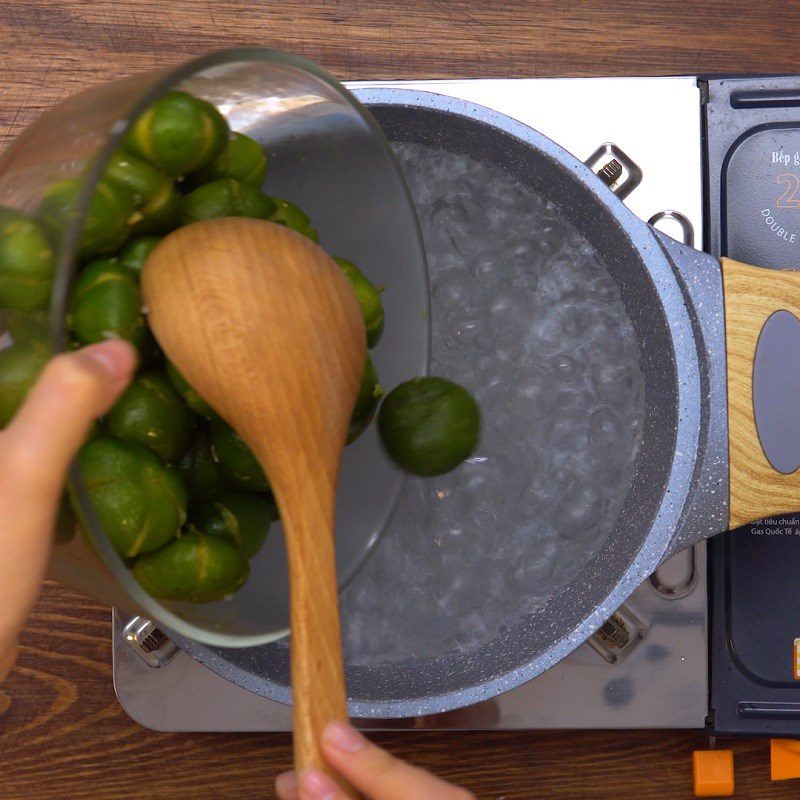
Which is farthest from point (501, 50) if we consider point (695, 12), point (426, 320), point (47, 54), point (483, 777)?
point (483, 777)

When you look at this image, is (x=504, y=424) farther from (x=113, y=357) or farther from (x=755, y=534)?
(x=113, y=357)

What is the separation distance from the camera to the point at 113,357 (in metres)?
0.49

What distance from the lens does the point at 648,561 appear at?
0.70 metres

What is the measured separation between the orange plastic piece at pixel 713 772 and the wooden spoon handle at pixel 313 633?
20.6 inches

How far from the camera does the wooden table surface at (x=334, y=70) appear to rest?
3.06ft

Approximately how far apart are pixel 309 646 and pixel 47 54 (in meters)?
0.76

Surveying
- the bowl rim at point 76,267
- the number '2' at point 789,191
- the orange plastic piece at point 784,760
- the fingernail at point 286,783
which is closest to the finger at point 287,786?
the fingernail at point 286,783

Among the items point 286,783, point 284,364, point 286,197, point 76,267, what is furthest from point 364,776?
point 286,197

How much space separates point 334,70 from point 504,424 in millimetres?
435

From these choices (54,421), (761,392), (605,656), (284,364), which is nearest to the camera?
(54,421)

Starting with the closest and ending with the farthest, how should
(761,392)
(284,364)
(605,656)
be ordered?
(284,364), (761,392), (605,656)

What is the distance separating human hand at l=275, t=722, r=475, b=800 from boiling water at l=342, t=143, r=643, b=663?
30 centimetres

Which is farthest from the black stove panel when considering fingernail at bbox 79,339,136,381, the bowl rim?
fingernail at bbox 79,339,136,381

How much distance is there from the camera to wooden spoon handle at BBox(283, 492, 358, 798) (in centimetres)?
52
